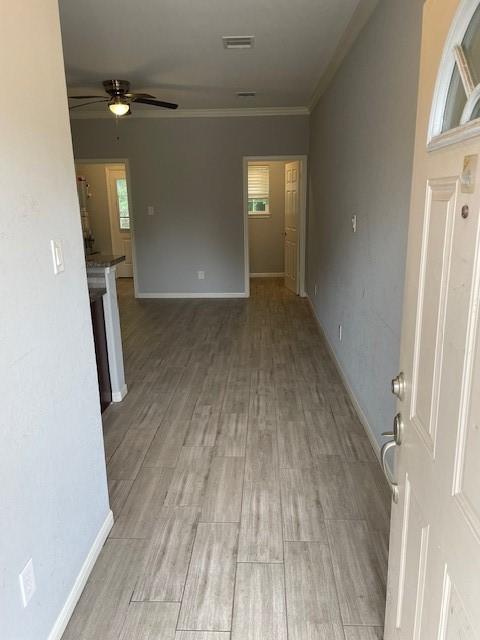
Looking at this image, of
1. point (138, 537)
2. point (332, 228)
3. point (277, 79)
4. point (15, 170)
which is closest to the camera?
point (15, 170)

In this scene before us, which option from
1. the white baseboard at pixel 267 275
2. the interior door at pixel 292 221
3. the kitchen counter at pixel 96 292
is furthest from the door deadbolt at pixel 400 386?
the white baseboard at pixel 267 275

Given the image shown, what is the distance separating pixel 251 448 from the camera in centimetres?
273

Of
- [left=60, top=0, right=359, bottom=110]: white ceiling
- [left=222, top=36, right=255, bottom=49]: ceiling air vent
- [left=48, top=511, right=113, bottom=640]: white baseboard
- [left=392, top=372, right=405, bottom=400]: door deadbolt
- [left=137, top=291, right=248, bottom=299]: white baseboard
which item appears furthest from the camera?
[left=137, top=291, right=248, bottom=299]: white baseboard

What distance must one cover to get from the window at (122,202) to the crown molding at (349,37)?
4.85 metres

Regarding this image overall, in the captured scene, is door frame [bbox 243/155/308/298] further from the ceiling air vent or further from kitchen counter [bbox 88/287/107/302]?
kitchen counter [bbox 88/287/107/302]

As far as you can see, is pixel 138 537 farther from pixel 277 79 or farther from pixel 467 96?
pixel 277 79

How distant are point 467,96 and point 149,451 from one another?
95.9 inches

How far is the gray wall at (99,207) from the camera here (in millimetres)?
8414

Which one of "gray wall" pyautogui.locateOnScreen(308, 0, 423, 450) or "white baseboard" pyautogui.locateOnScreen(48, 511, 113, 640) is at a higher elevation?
"gray wall" pyautogui.locateOnScreen(308, 0, 423, 450)

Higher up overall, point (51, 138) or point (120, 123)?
point (120, 123)

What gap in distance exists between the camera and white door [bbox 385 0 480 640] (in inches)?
31.6

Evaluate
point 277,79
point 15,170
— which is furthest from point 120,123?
point 15,170

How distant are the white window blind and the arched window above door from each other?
773cm

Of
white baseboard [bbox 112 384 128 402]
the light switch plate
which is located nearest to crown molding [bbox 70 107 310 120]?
white baseboard [bbox 112 384 128 402]
